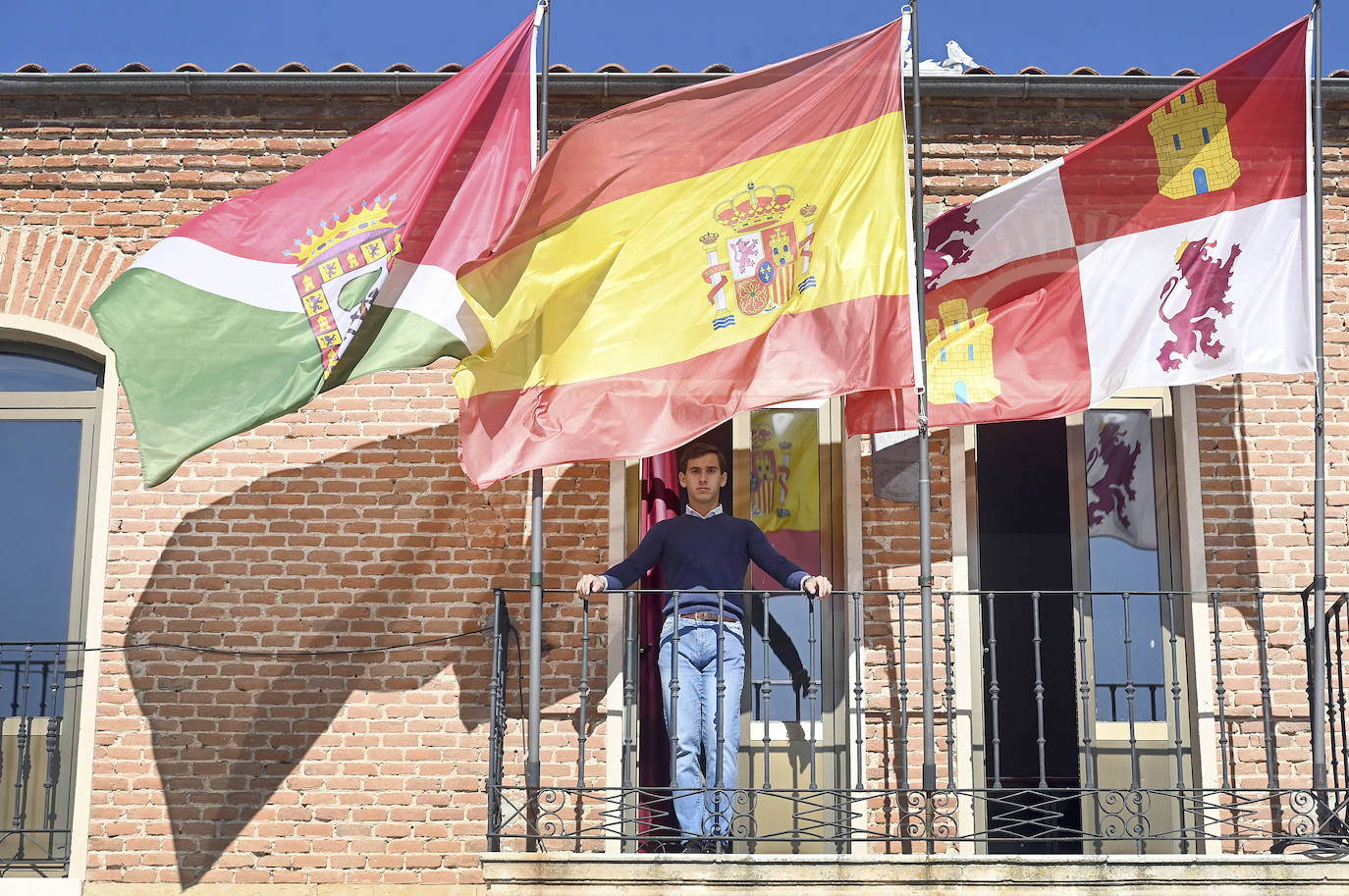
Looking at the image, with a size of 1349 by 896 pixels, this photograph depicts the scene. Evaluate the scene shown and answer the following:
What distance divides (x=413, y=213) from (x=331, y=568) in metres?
1.95

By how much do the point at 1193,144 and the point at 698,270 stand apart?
243 cm

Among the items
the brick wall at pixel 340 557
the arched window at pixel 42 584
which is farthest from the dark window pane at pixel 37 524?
the brick wall at pixel 340 557

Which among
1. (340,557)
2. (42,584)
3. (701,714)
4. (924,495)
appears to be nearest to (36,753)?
(42,584)

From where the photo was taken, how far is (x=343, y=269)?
263 inches

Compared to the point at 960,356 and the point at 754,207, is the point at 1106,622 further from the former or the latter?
the point at 754,207

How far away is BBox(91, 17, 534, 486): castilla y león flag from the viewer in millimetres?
6480

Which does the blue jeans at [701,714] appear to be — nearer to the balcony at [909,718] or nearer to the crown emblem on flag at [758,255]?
the balcony at [909,718]

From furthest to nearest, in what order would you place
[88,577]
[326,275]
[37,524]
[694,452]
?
[37,524] < [88,577] < [694,452] < [326,275]

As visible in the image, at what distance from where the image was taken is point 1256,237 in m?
6.83

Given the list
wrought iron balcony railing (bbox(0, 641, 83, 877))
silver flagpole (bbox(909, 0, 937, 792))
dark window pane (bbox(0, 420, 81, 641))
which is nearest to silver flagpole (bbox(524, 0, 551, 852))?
silver flagpole (bbox(909, 0, 937, 792))

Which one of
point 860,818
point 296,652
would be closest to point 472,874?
point 296,652

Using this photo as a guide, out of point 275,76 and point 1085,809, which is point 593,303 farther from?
point 1085,809

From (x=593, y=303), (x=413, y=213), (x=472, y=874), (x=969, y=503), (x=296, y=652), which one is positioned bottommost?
(x=472, y=874)

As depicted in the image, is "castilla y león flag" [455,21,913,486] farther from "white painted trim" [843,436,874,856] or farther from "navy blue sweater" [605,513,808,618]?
"white painted trim" [843,436,874,856]
